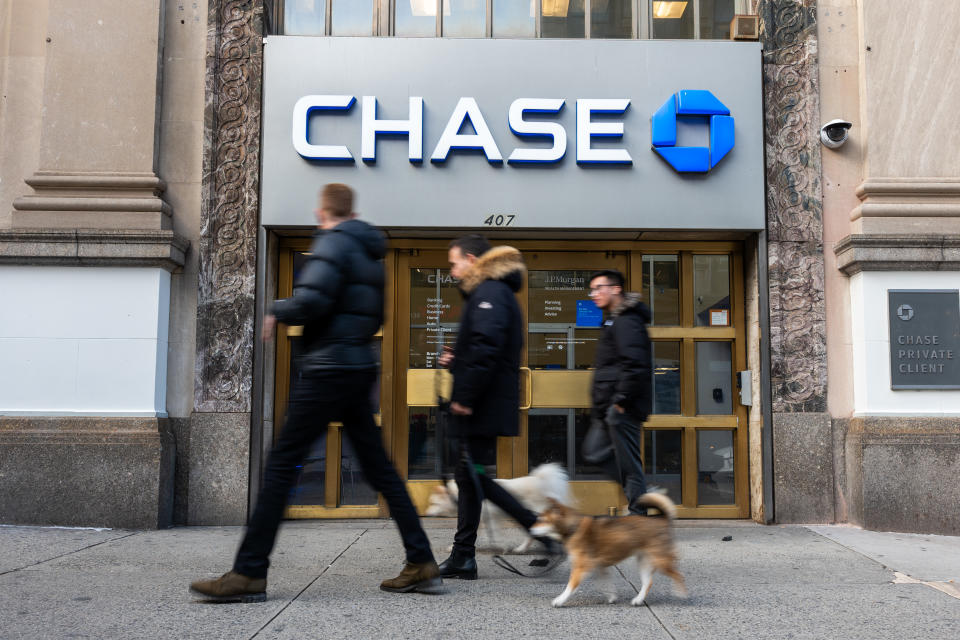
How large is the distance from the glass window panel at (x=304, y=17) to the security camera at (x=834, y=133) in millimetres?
4544

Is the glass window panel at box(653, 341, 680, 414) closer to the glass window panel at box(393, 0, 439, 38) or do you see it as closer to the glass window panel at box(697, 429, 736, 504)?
the glass window panel at box(697, 429, 736, 504)

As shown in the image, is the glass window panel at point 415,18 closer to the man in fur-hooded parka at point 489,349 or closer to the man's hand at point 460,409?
the man in fur-hooded parka at point 489,349

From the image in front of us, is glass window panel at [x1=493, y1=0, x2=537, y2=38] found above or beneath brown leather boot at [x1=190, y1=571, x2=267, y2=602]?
above

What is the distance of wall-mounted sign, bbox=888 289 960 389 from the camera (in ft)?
21.5

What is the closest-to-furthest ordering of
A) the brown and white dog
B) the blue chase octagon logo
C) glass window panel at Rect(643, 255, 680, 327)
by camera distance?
Answer: the brown and white dog < the blue chase octagon logo < glass window panel at Rect(643, 255, 680, 327)

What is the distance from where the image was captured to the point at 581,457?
7082 mm

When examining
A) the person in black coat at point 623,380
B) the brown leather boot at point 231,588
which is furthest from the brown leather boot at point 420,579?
the person in black coat at point 623,380

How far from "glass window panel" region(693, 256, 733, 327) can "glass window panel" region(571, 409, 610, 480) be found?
4.35ft

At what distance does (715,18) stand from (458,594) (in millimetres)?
5828

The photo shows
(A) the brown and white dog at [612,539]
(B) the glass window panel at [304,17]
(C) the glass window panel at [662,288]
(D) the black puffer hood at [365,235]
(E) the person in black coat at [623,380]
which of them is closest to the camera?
(A) the brown and white dog at [612,539]

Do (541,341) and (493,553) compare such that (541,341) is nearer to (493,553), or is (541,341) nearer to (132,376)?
(493,553)

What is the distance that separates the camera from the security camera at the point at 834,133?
6801mm

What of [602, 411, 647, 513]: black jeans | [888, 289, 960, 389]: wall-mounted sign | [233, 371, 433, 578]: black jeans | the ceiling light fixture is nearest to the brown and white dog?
[233, 371, 433, 578]: black jeans

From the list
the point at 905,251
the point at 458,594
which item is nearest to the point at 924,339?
the point at 905,251
